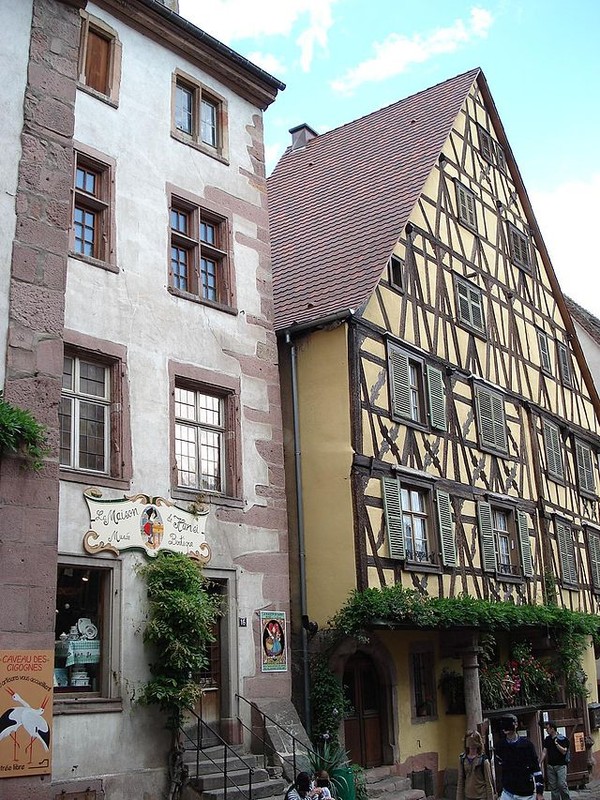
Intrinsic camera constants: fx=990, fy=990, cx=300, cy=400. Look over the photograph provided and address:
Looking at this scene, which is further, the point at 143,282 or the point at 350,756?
the point at 350,756

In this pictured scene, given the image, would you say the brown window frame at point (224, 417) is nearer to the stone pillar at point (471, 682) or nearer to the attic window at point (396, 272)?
the attic window at point (396, 272)

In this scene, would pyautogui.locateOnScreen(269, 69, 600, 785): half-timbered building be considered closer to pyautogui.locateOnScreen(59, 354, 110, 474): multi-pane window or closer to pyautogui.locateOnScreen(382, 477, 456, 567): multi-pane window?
Answer: pyautogui.locateOnScreen(382, 477, 456, 567): multi-pane window

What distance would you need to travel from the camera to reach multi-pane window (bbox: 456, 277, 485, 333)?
20.3 metres

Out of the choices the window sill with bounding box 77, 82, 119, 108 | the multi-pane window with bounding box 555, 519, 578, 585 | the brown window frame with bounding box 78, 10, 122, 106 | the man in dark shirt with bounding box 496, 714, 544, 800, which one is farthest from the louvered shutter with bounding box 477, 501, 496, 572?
the brown window frame with bounding box 78, 10, 122, 106

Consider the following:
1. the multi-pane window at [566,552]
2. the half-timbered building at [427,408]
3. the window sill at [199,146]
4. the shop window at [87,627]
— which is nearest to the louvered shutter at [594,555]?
the half-timbered building at [427,408]

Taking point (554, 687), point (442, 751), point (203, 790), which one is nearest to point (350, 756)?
point (442, 751)

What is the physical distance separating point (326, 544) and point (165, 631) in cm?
424

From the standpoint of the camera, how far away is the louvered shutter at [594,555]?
2411cm

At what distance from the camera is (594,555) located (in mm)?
24484

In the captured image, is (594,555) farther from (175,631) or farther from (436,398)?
(175,631)

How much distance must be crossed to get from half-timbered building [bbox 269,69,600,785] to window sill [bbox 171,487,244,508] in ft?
7.06

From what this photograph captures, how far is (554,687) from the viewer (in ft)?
67.1

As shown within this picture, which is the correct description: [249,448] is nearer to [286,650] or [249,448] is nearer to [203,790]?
[286,650]

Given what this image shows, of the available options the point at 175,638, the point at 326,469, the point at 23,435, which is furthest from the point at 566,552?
the point at 23,435
